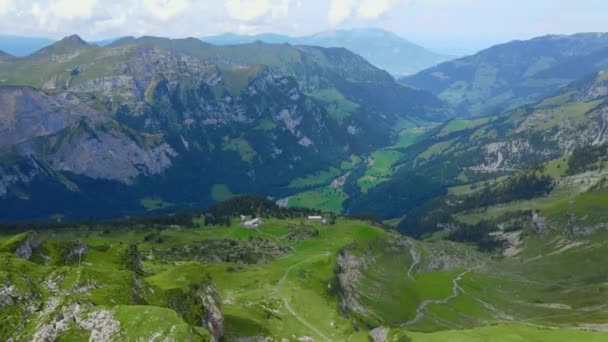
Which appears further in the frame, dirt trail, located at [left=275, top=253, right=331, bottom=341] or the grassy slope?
dirt trail, located at [left=275, top=253, right=331, bottom=341]

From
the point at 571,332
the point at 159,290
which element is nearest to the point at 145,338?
the point at 159,290

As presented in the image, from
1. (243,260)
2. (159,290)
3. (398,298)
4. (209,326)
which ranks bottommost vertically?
(398,298)

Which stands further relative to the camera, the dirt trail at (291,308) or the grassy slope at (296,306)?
the dirt trail at (291,308)

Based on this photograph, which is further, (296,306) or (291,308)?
(296,306)

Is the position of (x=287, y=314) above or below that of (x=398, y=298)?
above

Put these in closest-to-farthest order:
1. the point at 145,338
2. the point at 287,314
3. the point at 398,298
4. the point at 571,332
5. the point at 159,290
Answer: the point at 145,338
the point at 159,290
the point at 571,332
the point at 287,314
the point at 398,298

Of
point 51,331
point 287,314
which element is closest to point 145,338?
point 51,331

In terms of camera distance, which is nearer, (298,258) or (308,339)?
(308,339)

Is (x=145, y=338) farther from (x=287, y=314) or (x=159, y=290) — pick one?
(x=287, y=314)

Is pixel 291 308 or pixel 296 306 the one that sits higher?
pixel 291 308

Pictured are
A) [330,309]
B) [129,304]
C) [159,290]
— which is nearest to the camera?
[129,304]
